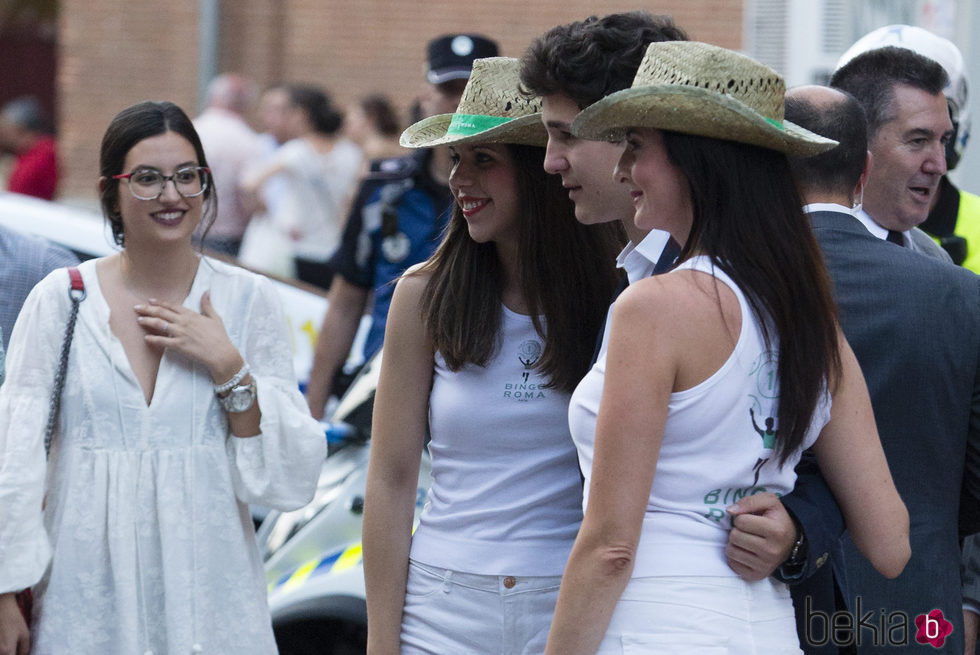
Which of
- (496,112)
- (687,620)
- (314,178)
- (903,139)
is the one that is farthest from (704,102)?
(314,178)

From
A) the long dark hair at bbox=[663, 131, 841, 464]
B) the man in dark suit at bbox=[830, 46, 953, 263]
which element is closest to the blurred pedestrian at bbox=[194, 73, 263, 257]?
the man in dark suit at bbox=[830, 46, 953, 263]

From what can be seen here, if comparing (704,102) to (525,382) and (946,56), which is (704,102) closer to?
(525,382)

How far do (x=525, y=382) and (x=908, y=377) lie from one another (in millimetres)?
798

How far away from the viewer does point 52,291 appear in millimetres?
3148

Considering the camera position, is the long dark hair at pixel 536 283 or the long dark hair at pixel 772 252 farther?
the long dark hair at pixel 536 283

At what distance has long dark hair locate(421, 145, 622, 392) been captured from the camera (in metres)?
2.69

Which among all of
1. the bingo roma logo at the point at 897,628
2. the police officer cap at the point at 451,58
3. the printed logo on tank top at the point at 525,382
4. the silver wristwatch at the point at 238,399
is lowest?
the bingo roma logo at the point at 897,628

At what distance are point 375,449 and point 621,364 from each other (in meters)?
0.82

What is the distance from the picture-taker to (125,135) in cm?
328

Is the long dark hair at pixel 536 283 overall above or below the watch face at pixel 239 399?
above

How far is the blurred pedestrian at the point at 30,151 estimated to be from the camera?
486 inches

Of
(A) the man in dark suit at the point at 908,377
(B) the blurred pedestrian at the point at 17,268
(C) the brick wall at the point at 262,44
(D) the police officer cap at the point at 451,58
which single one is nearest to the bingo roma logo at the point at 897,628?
(A) the man in dark suit at the point at 908,377

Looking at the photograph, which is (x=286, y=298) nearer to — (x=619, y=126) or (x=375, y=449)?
(x=375, y=449)

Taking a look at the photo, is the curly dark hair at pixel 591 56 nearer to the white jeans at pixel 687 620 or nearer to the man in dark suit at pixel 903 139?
the white jeans at pixel 687 620
